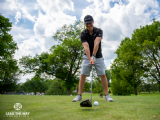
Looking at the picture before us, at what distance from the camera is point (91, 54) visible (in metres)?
4.88

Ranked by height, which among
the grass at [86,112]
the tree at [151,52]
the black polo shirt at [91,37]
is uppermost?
the tree at [151,52]

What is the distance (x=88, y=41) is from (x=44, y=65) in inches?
1073

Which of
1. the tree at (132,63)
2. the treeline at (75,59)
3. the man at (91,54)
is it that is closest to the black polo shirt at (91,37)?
the man at (91,54)

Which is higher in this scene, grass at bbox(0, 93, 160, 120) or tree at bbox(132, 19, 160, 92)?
tree at bbox(132, 19, 160, 92)

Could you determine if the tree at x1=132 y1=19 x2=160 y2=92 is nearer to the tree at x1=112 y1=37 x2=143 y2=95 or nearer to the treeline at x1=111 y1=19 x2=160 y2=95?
the treeline at x1=111 y1=19 x2=160 y2=95

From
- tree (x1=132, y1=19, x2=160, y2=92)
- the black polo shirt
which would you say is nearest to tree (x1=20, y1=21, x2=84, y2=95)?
tree (x1=132, y1=19, x2=160, y2=92)

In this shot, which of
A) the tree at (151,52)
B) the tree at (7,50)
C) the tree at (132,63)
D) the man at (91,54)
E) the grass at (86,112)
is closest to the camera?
the grass at (86,112)

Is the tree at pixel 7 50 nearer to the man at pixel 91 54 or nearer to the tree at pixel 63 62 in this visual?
the tree at pixel 63 62

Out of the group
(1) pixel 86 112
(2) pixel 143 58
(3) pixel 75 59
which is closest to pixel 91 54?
(1) pixel 86 112

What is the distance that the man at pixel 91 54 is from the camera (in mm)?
4504

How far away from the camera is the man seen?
4504 mm

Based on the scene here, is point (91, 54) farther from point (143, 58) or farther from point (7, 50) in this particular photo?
point (7, 50)

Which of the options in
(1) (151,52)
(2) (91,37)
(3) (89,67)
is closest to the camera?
(3) (89,67)

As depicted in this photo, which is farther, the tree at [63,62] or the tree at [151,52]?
the tree at [63,62]
